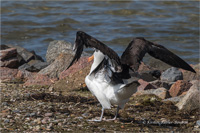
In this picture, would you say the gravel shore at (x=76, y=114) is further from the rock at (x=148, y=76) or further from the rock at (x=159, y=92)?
the rock at (x=148, y=76)

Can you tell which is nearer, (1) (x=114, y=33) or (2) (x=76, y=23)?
(1) (x=114, y=33)

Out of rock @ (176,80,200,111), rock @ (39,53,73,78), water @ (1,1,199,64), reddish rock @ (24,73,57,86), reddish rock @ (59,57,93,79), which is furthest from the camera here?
water @ (1,1,199,64)

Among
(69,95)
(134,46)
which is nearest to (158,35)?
(69,95)

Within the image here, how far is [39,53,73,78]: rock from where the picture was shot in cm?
970

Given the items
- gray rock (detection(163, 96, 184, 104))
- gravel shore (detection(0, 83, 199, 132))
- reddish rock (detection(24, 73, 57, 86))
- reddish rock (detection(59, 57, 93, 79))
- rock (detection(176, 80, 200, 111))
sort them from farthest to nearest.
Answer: reddish rock (detection(59, 57, 93, 79)) → reddish rock (detection(24, 73, 57, 86)) → gray rock (detection(163, 96, 184, 104)) → rock (detection(176, 80, 200, 111)) → gravel shore (detection(0, 83, 199, 132))

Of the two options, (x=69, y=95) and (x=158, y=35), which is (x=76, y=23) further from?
(x=69, y=95)

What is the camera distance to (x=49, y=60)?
12.0 metres

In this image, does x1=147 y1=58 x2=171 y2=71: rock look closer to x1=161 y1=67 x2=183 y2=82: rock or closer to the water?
the water

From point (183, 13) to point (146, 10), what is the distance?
2.06 metres

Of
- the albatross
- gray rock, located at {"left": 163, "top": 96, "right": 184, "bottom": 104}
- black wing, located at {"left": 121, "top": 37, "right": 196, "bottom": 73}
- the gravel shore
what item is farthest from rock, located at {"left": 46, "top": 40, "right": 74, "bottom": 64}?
black wing, located at {"left": 121, "top": 37, "right": 196, "bottom": 73}

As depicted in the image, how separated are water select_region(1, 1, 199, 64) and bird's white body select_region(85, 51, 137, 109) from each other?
8481 mm

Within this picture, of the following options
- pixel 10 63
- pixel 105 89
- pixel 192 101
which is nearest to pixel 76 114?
pixel 105 89

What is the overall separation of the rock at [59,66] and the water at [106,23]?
483 cm

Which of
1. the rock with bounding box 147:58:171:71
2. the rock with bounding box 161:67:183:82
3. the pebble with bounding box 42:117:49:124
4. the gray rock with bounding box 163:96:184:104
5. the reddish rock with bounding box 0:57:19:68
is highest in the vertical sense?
the pebble with bounding box 42:117:49:124
